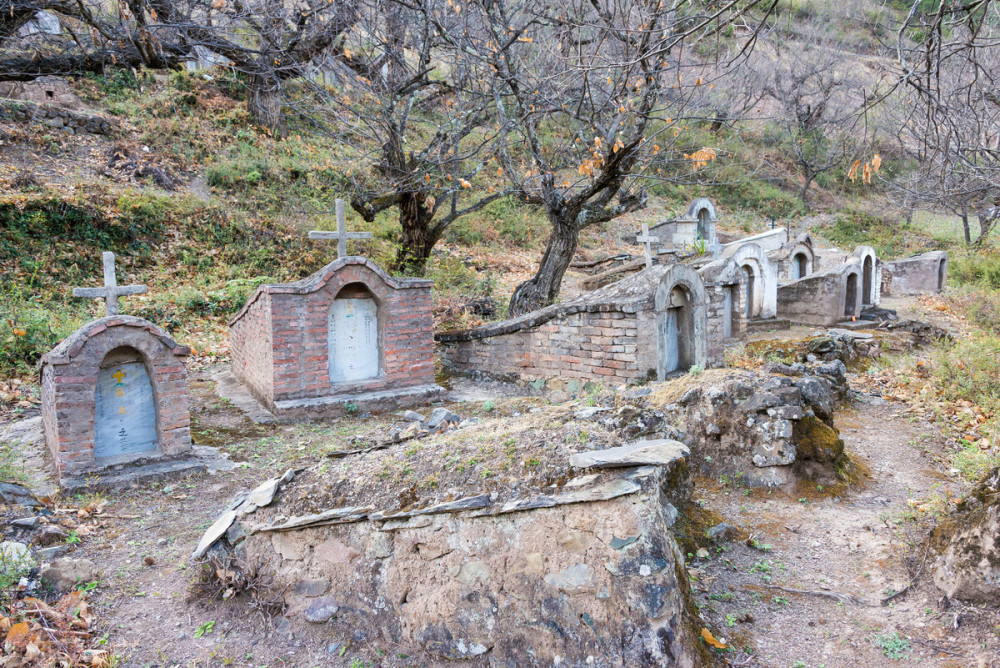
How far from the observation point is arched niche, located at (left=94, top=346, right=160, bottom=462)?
20.9 feet

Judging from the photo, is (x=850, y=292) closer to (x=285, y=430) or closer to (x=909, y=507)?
(x=909, y=507)

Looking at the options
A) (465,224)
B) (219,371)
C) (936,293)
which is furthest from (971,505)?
(936,293)

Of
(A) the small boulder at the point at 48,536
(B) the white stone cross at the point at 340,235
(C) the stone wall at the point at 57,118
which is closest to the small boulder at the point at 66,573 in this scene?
(A) the small boulder at the point at 48,536

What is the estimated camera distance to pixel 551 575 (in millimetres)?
3207

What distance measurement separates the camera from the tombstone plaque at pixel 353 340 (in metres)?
8.96

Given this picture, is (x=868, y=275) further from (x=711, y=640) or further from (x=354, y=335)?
(x=711, y=640)

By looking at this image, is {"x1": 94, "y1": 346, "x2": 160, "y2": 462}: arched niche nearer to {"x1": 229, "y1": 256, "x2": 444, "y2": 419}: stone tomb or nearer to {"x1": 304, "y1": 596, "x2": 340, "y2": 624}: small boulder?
{"x1": 229, "y1": 256, "x2": 444, "y2": 419}: stone tomb

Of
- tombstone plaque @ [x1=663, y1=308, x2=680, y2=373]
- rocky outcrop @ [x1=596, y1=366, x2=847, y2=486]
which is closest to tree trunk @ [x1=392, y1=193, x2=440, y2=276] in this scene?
tombstone plaque @ [x1=663, y1=308, x2=680, y2=373]

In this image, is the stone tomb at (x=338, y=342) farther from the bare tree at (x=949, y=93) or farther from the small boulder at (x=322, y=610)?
the bare tree at (x=949, y=93)

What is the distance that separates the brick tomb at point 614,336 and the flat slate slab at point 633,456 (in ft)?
16.0

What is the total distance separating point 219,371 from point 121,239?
16.9 ft

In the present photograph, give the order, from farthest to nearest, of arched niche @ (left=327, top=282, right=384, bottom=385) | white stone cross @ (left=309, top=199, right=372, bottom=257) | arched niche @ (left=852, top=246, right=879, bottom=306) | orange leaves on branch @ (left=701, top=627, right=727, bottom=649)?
1. arched niche @ (left=852, top=246, right=879, bottom=306)
2. white stone cross @ (left=309, top=199, right=372, bottom=257)
3. arched niche @ (left=327, top=282, right=384, bottom=385)
4. orange leaves on branch @ (left=701, top=627, right=727, bottom=649)

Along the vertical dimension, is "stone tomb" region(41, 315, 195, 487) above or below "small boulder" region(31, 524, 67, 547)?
above

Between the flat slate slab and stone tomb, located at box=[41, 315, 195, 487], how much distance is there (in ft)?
15.9
